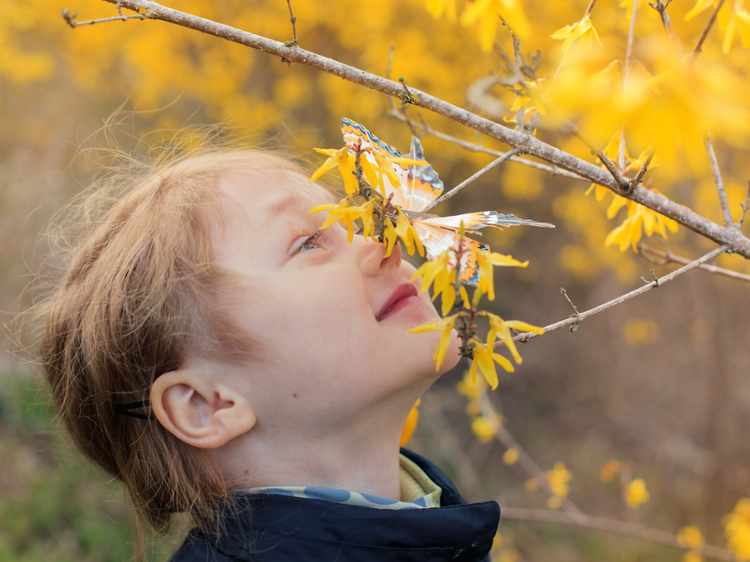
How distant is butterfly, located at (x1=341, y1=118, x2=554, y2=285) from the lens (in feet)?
2.33

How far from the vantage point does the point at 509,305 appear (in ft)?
14.7

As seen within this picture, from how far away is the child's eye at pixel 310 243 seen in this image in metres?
1.01

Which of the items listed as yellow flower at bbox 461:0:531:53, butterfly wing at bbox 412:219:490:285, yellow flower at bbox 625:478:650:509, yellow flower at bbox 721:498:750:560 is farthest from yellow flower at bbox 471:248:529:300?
yellow flower at bbox 721:498:750:560

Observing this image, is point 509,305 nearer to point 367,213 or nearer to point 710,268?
point 710,268

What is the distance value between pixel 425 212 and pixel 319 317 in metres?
0.30

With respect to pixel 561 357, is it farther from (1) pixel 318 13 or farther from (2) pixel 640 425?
(1) pixel 318 13

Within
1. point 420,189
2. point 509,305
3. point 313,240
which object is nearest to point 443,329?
point 420,189

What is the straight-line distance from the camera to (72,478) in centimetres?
314

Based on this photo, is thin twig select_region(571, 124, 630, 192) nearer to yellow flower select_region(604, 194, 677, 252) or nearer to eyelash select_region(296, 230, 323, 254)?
yellow flower select_region(604, 194, 677, 252)

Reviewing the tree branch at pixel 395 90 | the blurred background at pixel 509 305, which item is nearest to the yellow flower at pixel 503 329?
the tree branch at pixel 395 90

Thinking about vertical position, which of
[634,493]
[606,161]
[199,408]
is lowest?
[634,493]

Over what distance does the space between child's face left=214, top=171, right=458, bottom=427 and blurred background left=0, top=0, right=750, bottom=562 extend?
2014 millimetres

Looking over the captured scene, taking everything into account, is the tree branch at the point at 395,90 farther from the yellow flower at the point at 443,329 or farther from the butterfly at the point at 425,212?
the yellow flower at the point at 443,329

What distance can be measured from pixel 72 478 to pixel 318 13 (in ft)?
12.8
